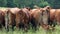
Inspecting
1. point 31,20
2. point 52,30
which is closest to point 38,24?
point 31,20

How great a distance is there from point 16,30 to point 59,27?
5.55 feet

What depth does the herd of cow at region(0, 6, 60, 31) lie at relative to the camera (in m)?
9.76

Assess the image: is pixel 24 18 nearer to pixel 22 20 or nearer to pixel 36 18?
pixel 22 20

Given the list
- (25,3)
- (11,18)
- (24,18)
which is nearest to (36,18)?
(24,18)

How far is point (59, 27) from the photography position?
1041cm

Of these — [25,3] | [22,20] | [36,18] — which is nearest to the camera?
[22,20]

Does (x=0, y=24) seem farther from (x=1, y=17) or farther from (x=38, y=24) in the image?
(x=38, y=24)

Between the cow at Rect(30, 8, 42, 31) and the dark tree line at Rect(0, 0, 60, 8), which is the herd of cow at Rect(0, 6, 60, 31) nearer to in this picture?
the cow at Rect(30, 8, 42, 31)

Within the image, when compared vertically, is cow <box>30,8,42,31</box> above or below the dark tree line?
above

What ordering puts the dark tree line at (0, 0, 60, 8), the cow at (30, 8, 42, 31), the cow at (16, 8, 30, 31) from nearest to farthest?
the cow at (16, 8, 30, 31), the cow at (30, 8, 42, 31), the dark tree line at (0, 0, 60, 8)

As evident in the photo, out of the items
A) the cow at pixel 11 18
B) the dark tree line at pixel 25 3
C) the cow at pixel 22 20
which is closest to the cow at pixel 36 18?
the cow at pixel 22 20

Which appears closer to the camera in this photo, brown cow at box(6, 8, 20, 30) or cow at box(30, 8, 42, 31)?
brown cow at box(6, 8, 20, 30)

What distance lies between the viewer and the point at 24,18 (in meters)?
9.83

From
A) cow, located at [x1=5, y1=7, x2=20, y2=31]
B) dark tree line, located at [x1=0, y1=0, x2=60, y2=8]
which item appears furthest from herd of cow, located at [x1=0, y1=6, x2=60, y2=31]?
dark tree line, located at [x1=0, y1=0, x2=60, y2=8]
